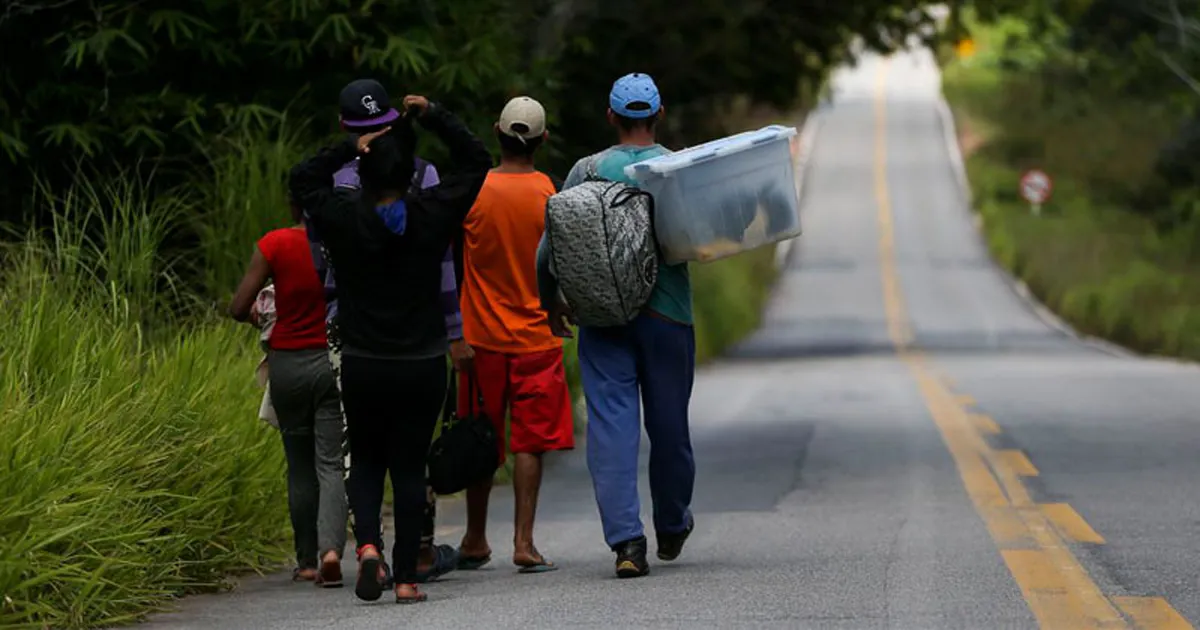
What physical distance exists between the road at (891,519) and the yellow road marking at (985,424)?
0.08 feet

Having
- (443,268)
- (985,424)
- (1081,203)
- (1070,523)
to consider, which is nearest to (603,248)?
(443,268)

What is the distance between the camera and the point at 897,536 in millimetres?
10406

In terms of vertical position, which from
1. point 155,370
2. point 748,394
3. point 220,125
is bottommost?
point 748,394

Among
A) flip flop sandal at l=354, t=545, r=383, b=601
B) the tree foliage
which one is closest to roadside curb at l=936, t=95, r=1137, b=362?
the tree foliage

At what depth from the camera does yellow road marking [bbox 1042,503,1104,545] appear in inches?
401

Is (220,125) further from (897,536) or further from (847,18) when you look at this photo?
(847,18)

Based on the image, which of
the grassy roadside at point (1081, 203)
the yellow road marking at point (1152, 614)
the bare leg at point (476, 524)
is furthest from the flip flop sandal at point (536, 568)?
the grassy roadside at point (1081, 203)

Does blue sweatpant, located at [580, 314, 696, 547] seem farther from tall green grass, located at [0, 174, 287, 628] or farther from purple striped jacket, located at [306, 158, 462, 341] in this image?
tall green grass, located at [0, 174, 287, 628]

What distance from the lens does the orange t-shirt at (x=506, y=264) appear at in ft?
31.6

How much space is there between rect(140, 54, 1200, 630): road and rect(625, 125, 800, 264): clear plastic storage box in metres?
1.26

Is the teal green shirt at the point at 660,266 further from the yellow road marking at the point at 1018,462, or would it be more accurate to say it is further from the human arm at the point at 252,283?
the yellow road marking at the point at 1018,462

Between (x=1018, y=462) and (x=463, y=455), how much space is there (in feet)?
18.6

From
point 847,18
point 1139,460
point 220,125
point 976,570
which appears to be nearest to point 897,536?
point 976,570

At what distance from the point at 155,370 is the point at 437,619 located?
2511 mm
